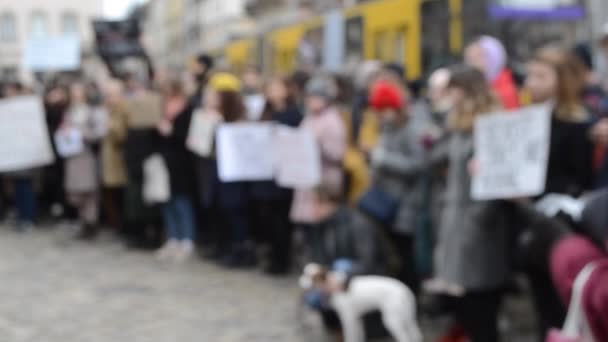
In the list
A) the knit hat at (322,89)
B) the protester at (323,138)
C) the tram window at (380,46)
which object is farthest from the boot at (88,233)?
the tram window at (380,46)

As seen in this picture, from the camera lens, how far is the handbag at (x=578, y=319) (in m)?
2.19

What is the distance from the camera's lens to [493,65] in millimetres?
6012

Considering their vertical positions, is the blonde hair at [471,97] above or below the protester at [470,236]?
above

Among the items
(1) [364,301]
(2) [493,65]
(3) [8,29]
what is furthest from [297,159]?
(3) [8,29]

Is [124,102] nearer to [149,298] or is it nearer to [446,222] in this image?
[149,298]

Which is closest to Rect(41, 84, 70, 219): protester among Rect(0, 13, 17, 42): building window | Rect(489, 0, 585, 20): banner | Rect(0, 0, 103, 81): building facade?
Rect(489, 0, 585, 20): banner

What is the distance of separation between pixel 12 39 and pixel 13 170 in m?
71.2

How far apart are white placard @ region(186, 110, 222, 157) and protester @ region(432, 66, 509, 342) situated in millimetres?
3908

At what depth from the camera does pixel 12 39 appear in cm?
7825

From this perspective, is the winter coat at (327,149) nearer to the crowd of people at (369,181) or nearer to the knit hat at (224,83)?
the crowd of people at (369,181)

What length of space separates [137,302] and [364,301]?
253cm

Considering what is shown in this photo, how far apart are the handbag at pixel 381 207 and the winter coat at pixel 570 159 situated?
6.18 ft

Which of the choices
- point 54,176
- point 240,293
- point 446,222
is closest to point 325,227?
point 446,222

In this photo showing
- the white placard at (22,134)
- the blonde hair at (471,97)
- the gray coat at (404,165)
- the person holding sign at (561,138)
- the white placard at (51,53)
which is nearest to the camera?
the person holding sign at (561,138)
